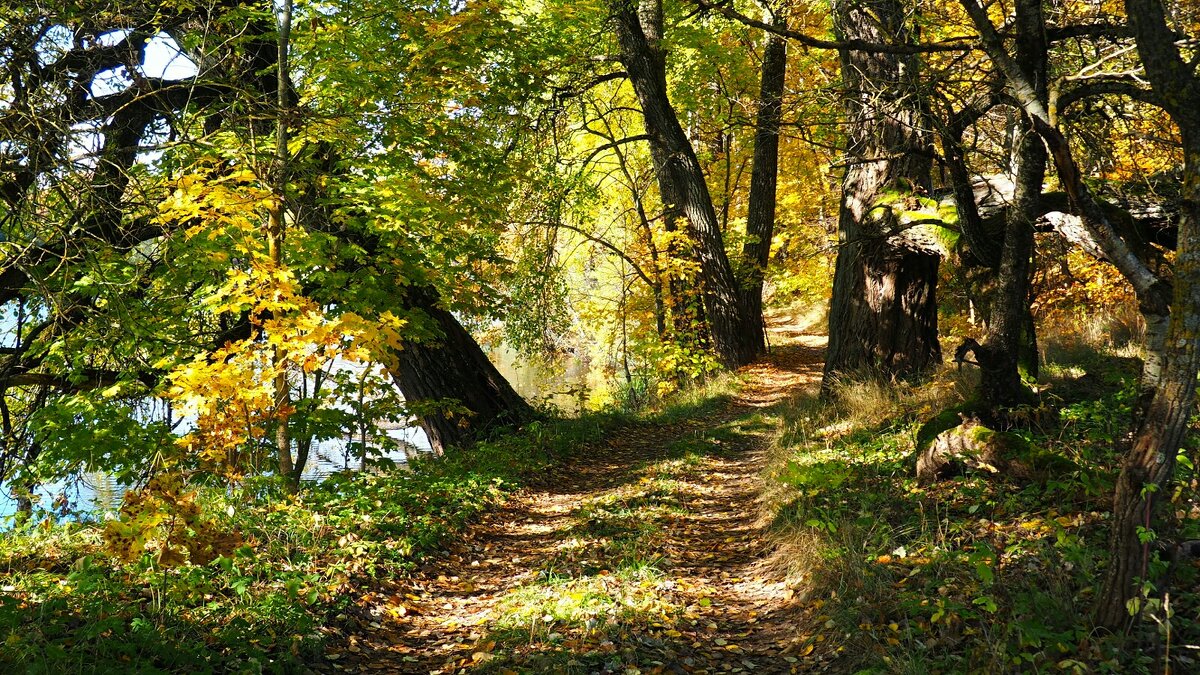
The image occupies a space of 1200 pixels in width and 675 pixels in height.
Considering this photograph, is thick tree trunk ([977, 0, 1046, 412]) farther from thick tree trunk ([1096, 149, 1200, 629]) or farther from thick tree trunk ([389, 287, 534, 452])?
thick tree trunk ([389, 287, 534, 452])

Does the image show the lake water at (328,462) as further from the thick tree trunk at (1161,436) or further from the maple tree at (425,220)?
the thick tree trunk at (1161,436)

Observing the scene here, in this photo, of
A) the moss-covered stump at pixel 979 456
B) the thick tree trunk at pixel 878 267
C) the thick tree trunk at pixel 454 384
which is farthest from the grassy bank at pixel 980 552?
the thick tree trunk at pixel 454 384

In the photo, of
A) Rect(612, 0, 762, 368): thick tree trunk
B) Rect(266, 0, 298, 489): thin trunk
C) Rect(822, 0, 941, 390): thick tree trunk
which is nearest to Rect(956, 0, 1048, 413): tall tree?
Rect(822, 0, 941, 390): thick tree trunk

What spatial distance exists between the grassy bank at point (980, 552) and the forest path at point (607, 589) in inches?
14.1

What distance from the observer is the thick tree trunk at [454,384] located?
914 cm

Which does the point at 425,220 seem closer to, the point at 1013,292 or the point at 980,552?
the point at 1013,292

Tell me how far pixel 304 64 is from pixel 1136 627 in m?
7.76

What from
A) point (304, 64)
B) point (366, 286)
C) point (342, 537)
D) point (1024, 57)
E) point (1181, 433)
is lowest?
point (342, 537)

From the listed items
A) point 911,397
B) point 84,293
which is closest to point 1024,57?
point 911,397

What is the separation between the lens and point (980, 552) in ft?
12.6

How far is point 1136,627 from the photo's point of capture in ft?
10.4

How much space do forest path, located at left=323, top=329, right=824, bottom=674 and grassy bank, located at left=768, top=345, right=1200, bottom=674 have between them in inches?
14.1

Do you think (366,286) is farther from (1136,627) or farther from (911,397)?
(1136,627)

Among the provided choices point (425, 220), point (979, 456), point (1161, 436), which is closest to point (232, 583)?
point (425, 220)
